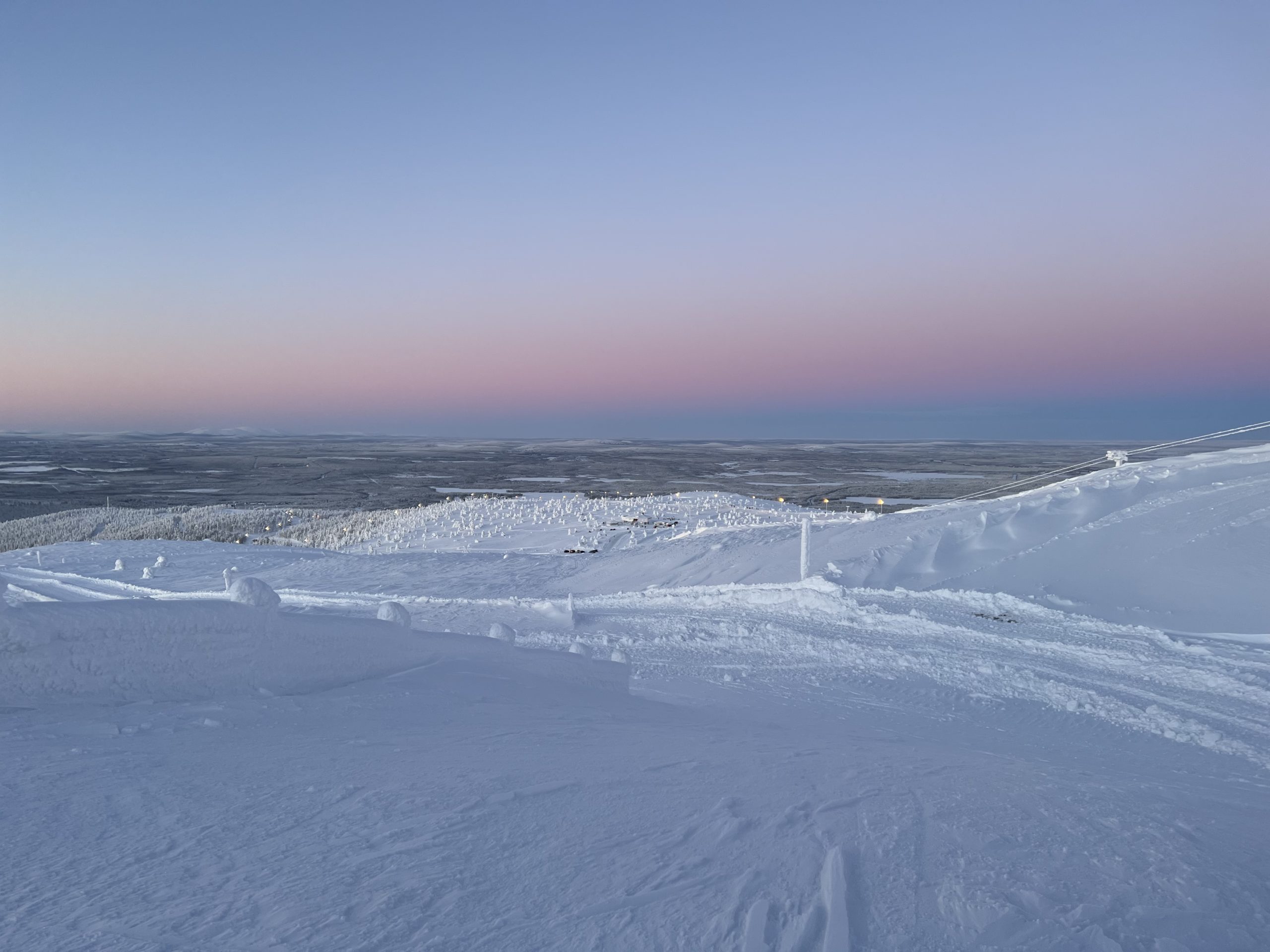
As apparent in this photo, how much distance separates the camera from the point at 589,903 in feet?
8.77

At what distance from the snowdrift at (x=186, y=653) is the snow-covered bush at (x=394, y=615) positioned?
0.11m

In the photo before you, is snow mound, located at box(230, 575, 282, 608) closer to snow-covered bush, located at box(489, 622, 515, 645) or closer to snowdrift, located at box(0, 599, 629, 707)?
snowdrift, located at box(0, 599, 629, 707)

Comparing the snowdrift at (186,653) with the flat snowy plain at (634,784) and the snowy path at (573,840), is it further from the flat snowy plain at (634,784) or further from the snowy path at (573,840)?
the snowy path at (573,840)

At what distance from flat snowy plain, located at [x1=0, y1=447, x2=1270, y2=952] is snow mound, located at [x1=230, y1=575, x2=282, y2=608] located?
0.09 m

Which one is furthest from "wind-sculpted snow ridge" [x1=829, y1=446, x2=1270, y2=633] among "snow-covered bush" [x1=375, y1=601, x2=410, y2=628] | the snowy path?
"snow-covered bush" [x1=375, y1=601, x2=410, y2=628]

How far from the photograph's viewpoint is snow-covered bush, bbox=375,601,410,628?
20.7 feet

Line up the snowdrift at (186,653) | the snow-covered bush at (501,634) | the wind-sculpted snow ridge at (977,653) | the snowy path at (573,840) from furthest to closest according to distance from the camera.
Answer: the snow-covered bush at (501,634) < the wind-sculpted snow ridge at (977,653) < the snowdrift at (186,653) < the snowy path at (573,840)

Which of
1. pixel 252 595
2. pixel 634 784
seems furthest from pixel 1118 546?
pixel 252 595

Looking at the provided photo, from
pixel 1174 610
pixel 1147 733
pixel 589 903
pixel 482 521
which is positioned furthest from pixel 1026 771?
pixel 482 521

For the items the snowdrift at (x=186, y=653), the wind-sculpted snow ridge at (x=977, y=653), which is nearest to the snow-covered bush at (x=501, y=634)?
the snowdrift at (x=186, y=653)

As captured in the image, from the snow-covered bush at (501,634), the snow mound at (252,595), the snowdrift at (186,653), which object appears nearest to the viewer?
the snowdrift at (186,653)

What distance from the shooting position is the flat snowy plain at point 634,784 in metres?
2.61

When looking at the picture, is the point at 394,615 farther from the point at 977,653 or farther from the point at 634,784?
the point at 977,653

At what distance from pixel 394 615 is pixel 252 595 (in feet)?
3.99
